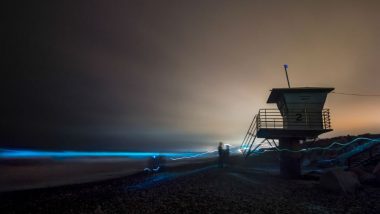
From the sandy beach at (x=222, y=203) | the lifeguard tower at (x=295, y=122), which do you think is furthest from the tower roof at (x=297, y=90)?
the sandy beach at (x=222, y=203)

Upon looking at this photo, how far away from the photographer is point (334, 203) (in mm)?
13273

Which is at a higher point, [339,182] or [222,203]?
A: [339,182]

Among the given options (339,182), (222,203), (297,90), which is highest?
(297,90)

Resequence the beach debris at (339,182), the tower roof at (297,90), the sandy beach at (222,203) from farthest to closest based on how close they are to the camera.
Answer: the tower roof at (297,90) → the beach debris at (339,182) → the sandy beach at (222,203)

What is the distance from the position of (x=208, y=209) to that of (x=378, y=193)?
10985mm

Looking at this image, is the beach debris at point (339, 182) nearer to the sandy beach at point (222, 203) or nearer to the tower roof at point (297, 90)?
the sandy beach at point (222, 203)

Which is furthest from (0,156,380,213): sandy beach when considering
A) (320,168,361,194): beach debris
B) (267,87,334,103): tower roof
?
(267,87,334,103): tower roof

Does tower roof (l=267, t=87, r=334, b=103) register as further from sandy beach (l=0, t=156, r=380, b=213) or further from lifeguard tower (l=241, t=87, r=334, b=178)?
sandy beach (l=0, t=156, r=380, b=213)

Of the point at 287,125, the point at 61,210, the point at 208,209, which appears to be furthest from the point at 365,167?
the point at 61,210

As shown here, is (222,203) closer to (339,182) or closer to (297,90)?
(339,182)

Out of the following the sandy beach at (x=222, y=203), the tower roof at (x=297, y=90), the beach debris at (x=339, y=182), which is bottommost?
the sandy beach at (x=222, y=203)

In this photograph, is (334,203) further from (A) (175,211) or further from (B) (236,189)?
(A) (175,211)

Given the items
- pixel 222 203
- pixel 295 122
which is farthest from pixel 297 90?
pixel 222 203

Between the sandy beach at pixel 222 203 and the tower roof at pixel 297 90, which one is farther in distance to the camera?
the tower roof at pixel 297 90
